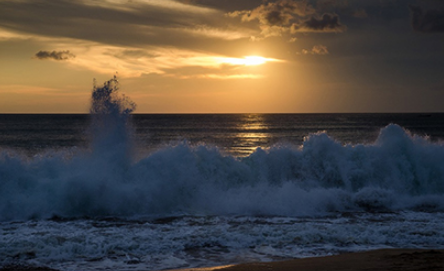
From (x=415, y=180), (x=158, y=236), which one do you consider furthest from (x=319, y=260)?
(x=415, y=180)

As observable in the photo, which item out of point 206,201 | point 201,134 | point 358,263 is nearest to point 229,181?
point 206,201

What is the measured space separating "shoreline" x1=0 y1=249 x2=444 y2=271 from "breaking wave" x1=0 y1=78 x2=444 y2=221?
4135 mm

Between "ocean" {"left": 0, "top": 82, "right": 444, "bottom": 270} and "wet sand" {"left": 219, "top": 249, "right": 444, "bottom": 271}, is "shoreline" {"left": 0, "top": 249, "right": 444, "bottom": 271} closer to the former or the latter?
"wet sand" {"left": 219, "top": 249, "right": 444, "bottom": 271}

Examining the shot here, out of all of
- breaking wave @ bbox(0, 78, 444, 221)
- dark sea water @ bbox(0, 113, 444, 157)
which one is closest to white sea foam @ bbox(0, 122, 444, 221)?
breaking wave @ bbox(0, 78, 444, 221)

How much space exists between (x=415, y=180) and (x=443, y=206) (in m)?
2.59

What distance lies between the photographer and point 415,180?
16156 mm

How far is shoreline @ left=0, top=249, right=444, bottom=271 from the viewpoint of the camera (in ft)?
24.7

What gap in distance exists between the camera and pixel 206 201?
43.9 feet

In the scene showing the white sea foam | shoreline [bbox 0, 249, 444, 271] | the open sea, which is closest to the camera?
shoreline [bbox 0, 249, 444, 271]

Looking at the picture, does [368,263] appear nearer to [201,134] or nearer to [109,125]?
[109,125]

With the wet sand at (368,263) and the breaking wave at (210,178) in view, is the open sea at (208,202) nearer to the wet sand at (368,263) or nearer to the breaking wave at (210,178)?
the breaking wave at (210,178)

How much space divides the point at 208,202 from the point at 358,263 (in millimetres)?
6270

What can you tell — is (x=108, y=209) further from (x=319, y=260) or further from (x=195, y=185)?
(x=319, y=260)

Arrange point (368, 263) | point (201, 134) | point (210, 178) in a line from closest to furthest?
point (368, 263) < point (210, 178) < point (201, 134)
